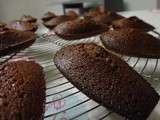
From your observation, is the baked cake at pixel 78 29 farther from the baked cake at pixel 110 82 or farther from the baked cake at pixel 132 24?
the baked cake at pixel 110 82

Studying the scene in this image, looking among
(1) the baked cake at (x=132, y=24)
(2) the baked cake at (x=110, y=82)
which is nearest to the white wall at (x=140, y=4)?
(1) the baked cake at (x=132, y=24)

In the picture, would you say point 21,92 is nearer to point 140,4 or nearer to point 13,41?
point 13,41

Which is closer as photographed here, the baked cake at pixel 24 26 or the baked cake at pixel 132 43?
the baked cake at pixel 132 43

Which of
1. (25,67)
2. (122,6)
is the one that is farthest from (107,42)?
(122,6)

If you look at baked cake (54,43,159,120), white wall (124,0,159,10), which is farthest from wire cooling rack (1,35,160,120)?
white wall (124,0,159,10)

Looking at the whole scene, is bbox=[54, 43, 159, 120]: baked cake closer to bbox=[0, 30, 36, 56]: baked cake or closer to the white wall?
bbox=[0, 30, 36, 56]: baked cake

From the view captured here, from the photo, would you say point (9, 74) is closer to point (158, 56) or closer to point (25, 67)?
point (25, 67)
